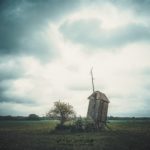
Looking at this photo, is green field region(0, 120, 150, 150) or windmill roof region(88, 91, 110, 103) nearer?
green field region(0, 120, 150, 150)

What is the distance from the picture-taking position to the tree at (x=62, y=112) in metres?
46.1

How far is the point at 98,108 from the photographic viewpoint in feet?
143

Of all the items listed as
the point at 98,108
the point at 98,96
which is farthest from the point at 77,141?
the point at 98,96

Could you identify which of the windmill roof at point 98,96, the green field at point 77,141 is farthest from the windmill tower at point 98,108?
the green field at point 77,141

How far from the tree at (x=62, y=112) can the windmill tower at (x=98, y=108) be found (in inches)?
151

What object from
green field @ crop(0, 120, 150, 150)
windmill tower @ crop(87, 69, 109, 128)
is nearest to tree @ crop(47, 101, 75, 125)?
windmill tower @ crop(87, 69, 109, 128)

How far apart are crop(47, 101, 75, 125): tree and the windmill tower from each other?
3831mm

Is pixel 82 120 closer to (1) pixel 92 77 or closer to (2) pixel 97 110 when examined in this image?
(2) pixel 97 110

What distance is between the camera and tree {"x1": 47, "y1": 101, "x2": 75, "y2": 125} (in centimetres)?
4607

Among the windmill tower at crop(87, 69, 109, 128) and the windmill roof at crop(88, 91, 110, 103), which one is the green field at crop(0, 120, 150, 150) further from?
the windmill roof at crop(88, 91, 110, 103)

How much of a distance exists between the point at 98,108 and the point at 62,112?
7.47m

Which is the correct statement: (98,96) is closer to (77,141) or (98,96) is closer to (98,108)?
(98,108)

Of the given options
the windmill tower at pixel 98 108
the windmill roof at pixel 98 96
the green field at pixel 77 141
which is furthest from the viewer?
the windmill roof at pixel 98 96

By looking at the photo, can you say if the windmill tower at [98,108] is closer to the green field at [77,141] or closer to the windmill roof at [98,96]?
the windmill roof at [98,96]
